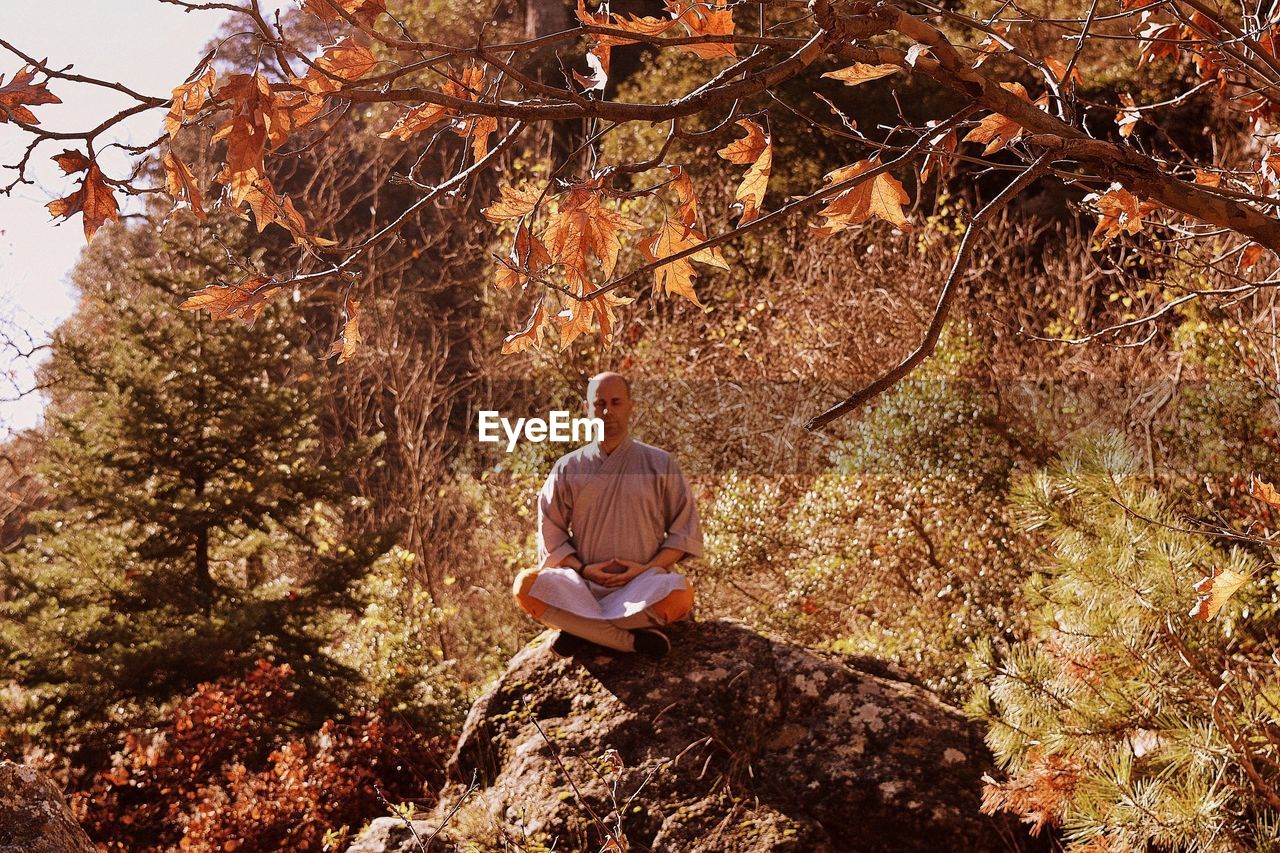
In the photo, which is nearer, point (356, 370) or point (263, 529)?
point (263, 529)

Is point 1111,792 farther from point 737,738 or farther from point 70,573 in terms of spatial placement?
point 70,573

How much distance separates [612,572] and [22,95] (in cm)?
381

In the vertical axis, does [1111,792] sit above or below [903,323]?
below

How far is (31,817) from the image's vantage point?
2.21 metres

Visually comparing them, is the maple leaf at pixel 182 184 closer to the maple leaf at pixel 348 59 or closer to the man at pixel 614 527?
the maple leaf at pixel 348 59

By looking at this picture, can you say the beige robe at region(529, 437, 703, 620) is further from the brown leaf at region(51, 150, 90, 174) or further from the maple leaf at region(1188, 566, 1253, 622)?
the brown leaf at region(51, 150, 90, 174)

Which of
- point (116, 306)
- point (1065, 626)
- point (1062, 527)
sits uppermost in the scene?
point (116, 306)

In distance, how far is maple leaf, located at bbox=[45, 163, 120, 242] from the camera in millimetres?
1263

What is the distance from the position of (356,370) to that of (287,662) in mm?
4984

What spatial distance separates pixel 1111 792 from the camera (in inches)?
119

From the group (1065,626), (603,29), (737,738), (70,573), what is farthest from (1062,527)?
(70,573)

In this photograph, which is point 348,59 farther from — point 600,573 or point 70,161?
point 600,573

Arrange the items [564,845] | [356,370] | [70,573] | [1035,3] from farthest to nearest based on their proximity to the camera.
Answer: [356,370] → [1035,3] → [70,573] → [564,845]

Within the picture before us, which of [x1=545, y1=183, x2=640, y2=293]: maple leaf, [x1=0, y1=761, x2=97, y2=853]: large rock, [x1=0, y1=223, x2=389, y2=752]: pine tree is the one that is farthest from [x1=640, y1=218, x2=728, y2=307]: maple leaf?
[x1=0, y1=223, x2=389, y2=752]: pine tree
